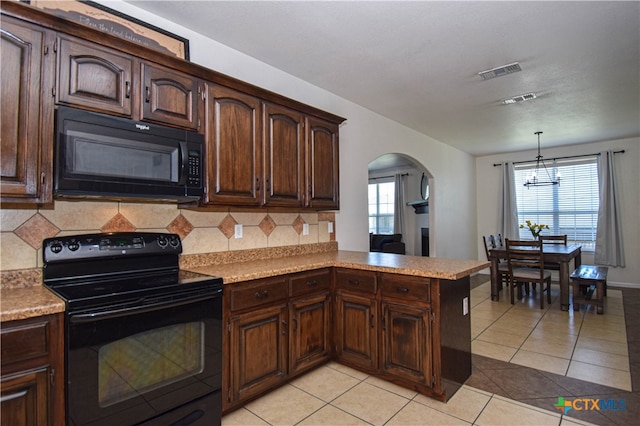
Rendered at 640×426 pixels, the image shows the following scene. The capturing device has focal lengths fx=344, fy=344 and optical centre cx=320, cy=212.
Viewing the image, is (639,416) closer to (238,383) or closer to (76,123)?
(238,383)

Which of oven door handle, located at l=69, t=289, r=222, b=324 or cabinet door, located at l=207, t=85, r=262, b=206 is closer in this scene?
oven door handle, located at l=69, t=289, r=222, b=324

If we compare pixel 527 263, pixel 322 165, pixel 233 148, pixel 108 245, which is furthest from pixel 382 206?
pixel 108 245

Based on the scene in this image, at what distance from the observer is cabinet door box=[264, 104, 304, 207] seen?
264 cm

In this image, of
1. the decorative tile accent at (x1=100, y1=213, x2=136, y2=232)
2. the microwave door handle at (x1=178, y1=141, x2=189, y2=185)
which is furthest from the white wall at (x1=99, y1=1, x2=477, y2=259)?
the decorative tile accent at (x1=100, y1=213, x2=136, y2=232)

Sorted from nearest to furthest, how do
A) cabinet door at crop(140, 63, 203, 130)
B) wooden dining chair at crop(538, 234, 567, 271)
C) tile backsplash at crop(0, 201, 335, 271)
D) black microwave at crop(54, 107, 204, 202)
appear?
black microwave at crop(54, 107, 204, 202), tile backsplash at crop(0, 201, 335, 271), cabinet door at crop(140, 63, 203, 130), wooden dining chair at crop(538, 234, 567, 271)

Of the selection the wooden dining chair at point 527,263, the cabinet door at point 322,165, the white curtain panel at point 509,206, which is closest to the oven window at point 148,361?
the cabinet door at point 322,165

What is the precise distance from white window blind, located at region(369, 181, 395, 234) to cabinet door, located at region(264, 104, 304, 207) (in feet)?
20.3

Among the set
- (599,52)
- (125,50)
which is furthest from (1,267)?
(599,52)

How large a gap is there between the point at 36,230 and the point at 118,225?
39 centimetres

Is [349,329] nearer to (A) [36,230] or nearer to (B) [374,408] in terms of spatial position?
(B) [374,408]

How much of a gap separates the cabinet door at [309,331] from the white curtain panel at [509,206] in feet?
19.1

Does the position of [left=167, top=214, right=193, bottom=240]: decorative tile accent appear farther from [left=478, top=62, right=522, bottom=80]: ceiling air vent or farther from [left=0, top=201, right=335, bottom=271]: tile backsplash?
[left=478, top=62, right=522, bottom=80]: ceiling air vent

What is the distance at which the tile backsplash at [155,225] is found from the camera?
178 centimetres

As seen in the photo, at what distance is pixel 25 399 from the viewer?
4.49ft
